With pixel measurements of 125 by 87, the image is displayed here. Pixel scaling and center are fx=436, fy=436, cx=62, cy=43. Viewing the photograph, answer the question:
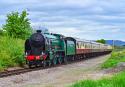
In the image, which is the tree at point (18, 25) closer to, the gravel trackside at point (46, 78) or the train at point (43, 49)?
the train at point (43, 49)

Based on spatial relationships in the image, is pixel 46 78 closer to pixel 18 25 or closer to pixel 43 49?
pixel 43 49

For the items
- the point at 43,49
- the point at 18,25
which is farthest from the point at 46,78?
the point at 18,25

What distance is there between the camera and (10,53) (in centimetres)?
3634

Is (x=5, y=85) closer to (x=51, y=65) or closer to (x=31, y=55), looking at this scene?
(x=31, y=55)

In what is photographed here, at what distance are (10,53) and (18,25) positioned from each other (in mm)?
28706

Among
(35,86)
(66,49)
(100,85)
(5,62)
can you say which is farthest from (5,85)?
(66,49)

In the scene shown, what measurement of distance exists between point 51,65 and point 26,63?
8.29ft

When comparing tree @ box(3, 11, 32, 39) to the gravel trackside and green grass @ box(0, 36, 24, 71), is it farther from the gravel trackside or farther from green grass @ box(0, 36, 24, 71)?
the gravel trackside

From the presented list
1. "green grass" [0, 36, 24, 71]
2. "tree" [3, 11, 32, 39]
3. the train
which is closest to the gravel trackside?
"green grass" [0, 36, 24, 71]

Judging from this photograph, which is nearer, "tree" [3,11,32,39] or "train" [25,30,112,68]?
"train" [25,30,112,68]

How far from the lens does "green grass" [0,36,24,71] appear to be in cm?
3403

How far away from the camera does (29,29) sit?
6462 cm

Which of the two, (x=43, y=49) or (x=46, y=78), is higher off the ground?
(x=43, y=49)

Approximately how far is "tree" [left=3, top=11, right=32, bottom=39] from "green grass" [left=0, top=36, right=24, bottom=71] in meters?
23.1
